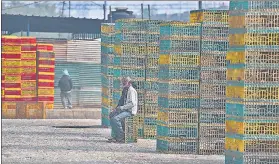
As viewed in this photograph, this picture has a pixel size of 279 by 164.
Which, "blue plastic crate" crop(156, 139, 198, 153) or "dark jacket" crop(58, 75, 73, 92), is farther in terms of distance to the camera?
"dark jacket" crop(58, 75, 73, 92)

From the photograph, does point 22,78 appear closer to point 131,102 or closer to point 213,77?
→ point 131,102

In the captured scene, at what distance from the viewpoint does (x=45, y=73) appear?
3922 cm

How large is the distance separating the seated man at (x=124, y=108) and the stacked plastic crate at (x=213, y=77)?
3.23 metres

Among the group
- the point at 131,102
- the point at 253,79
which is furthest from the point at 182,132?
the point at 253,79

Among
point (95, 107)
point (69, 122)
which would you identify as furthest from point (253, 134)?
point (95, 107)

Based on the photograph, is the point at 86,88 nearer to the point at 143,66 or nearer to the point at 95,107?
the point at 95,107

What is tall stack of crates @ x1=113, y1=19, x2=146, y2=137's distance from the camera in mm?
26328

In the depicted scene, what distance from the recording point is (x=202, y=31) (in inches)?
882

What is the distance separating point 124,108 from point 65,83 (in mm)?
17368

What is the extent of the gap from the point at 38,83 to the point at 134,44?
42.8ft

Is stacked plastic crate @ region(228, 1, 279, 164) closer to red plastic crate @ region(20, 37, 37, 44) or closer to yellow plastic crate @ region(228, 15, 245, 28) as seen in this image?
yellow plastic crate @ region(228, 15, 245, 28)

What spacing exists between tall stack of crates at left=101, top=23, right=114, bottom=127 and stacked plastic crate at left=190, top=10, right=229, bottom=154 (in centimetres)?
867

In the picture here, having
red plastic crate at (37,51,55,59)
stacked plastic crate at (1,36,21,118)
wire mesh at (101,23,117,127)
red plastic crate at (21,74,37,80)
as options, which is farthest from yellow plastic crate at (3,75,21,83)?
wire mesh at (101,23,117,127)

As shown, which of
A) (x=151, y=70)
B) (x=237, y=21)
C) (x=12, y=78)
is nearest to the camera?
(x=237, y=21)
